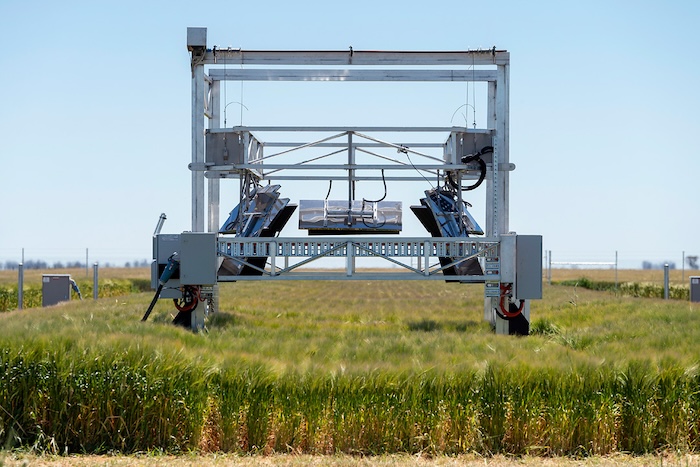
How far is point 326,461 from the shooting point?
8.27 meters

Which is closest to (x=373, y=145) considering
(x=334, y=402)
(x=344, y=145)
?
(x=344, y=145)

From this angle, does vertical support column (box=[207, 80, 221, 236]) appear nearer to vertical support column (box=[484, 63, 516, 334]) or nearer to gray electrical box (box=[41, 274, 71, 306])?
vertical support column (box=[484, 63, 516, 334])

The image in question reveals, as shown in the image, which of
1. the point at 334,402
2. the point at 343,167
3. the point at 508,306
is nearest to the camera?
the point at 334,402

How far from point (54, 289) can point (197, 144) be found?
12942mm

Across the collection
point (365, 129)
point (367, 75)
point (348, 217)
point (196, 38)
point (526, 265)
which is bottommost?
point (526, 265)

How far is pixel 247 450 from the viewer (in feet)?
29.4

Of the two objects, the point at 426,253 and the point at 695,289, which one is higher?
the point at 426,253

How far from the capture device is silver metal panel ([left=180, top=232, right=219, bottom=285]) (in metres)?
15.5

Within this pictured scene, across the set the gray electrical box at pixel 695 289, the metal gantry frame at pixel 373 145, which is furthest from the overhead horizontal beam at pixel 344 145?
the gray electrical box at pixel 695 289

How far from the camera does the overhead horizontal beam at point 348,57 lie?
1781 cm

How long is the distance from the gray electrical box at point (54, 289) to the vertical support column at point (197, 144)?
481 inches

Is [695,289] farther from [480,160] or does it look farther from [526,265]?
[526,265]

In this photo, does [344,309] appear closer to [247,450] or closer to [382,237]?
[382,237]

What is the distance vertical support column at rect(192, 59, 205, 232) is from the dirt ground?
892 cm
